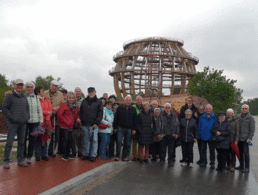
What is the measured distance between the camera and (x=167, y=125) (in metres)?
6.76

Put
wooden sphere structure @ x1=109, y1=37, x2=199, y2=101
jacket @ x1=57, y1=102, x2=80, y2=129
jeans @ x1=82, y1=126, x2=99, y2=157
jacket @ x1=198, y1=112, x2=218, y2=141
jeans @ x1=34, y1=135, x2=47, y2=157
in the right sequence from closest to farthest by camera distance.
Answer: jeans @ x1=34, y1=135, x2=47, y2=157, jacket @ x1=57, y1=102, x2=80, y2=129, jeans @ x1=82, y1=126, x2=99, y2=157, jacket @ x1=198, y1=112, x2=218, y2=141, wooden sphere structure @ x1=109, y1=37, x2=199, y2=101

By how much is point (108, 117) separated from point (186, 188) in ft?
10.1

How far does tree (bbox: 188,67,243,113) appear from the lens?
82.8ft

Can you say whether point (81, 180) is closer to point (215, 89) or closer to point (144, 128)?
point (144, 128)

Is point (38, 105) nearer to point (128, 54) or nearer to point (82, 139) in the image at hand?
point (82, 139)

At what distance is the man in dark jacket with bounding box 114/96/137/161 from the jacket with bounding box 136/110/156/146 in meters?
0.16

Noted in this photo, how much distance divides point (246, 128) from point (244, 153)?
2.43 ft

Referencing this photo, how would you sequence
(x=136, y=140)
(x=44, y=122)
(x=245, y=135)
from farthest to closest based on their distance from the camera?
1. (x=136, y=140)
2. (x=245, y=135)
3. (x=44, y=122)

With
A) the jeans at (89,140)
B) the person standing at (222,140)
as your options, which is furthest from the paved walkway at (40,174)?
the person standing at (222,140)

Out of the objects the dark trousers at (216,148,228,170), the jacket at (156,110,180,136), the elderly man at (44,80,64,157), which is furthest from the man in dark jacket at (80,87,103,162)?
the dark trousers at (216,148,228,170)

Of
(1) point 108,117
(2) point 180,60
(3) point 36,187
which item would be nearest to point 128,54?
(2) point 180,60

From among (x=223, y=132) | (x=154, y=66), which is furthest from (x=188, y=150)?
(x=154, y=66)

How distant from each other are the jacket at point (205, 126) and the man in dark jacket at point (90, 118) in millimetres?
3011

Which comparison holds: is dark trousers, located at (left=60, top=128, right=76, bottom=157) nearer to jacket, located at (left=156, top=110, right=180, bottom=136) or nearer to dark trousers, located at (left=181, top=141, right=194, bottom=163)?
jacket, located at (left=156, top=110, right=180, bottom=136)
